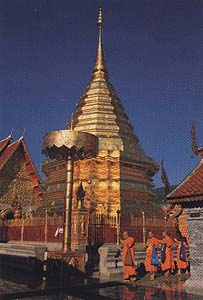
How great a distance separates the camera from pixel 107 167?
2134cm

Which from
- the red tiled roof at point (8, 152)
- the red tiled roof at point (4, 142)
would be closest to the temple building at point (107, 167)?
the red tiled roof at point (8, 152)

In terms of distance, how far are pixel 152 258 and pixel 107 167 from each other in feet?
35.0

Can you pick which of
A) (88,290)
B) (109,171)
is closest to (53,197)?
(109,171)

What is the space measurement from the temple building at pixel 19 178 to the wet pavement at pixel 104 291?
13470 mm

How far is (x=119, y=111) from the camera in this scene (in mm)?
25266

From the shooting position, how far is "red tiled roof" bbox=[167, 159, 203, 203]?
857 centimetres

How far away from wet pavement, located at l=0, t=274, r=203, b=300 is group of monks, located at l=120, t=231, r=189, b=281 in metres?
0.50

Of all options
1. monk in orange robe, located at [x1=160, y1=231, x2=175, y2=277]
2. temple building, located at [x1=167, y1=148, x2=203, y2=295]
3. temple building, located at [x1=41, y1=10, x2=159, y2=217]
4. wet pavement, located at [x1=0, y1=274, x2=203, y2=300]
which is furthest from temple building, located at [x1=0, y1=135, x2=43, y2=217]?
temple building, located at [x1=167, y1=148, x2=203, y2=295]

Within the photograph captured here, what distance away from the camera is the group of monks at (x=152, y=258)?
1023 cm

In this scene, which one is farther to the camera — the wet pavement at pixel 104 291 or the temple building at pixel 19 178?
the temple building at pixel 19 178

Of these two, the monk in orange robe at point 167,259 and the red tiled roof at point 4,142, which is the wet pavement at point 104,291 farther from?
the red tiled roof at point 4,142

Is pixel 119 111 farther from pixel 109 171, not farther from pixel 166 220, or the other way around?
pixel 166 220

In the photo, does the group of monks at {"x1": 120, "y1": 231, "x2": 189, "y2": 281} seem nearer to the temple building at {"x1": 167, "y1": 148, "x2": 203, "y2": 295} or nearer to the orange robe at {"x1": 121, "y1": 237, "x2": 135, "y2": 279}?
the orange robe at {"x1": 121, "y1": 237, "x2": 135, "y2": 279}

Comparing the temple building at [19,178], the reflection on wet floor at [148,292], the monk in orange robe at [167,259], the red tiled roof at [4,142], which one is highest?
the red tiled roof at [4,142]
